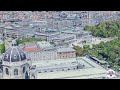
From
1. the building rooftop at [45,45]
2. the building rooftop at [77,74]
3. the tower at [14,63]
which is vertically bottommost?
the building rooftop at [77,74]

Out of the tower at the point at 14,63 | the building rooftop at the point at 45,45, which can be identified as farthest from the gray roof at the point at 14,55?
the building rooftop at the point at 45,45

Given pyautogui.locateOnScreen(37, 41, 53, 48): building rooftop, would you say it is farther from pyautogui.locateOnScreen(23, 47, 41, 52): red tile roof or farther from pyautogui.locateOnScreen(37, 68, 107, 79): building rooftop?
pyautogui.locateOnScreen(37, 68, 107, 79): building rooftop

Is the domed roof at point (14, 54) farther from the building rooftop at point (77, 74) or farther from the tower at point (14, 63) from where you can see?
the building rooftop at point (77, 74)

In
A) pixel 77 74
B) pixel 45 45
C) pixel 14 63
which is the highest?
pixel 45 45

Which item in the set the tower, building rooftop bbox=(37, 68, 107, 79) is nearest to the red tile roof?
the tower

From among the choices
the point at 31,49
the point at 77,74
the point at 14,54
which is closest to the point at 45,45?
the point at 31,49

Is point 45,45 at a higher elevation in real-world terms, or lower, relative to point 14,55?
higher

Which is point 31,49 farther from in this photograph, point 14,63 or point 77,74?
point 77,74
